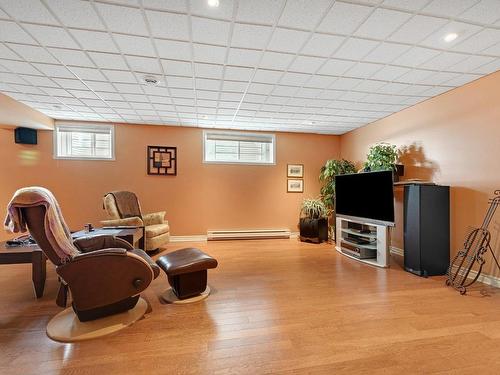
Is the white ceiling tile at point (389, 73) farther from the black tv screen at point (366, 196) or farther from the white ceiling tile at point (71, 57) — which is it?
the white ceiling tile at point (71, 57)

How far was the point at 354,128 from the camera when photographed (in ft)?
17.8

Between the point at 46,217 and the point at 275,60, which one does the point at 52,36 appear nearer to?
the point at 46,217

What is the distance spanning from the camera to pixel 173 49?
2438 millimetres

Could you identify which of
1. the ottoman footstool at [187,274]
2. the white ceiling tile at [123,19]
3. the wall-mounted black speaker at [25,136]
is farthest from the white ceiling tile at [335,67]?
the wall-mounted black speaker at [25,136]

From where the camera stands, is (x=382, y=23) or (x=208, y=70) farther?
(x=208, y=70)

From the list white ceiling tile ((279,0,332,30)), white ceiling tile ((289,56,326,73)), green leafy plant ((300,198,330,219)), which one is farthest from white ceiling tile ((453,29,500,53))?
green leafy plant ((300,198,330,219))

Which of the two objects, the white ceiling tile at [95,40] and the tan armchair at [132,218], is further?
the tan armchair at [132,218]

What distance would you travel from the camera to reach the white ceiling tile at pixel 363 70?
108 inches

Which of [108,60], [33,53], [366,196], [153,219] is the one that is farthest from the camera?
[153,219]

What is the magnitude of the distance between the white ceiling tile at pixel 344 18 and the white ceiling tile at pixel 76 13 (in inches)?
70.2

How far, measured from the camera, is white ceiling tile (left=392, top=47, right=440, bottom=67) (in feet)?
8.01

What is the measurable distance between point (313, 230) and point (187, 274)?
3.29m

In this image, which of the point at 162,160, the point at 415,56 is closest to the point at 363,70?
the point at 415,56

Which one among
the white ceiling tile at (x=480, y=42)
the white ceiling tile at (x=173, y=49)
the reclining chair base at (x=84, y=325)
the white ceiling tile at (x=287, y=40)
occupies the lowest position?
the reclining chair base at (x=84, y=325)
